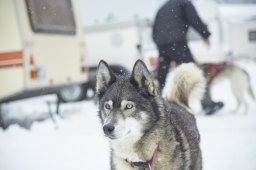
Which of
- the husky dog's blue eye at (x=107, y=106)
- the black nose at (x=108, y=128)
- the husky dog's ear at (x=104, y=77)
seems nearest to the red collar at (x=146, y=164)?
the black nose at (x=108, y=128)

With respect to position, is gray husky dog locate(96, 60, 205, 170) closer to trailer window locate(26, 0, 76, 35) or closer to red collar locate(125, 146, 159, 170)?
red collar locate(125, 146, 159, 170)

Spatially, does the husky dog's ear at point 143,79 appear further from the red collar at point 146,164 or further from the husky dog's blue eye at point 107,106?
the red collar at point 146,164

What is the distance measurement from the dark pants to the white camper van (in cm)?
165

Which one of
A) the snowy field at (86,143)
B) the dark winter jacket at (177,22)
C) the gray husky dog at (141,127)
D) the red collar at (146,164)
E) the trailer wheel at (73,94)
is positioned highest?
the dark winter jacket at (177,22)

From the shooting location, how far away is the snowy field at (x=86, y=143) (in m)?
3.86

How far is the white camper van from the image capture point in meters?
5.82

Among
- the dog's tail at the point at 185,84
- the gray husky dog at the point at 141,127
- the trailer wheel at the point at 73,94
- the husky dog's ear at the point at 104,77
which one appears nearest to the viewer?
the gray husky dog at the point at 141,127

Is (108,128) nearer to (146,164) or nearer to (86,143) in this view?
(146,164)

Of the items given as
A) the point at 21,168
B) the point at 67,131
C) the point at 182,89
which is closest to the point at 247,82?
the point at 67,131

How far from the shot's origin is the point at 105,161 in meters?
4.04

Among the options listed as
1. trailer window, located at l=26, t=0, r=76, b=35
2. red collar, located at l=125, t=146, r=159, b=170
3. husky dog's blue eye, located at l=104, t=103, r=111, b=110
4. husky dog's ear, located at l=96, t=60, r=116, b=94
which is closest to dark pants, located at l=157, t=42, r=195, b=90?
trailer window, located at l=26, t=0, r=76, b=35

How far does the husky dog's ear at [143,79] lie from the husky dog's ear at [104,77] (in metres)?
0.18

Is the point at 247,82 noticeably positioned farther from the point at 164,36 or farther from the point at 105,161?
the point at 105,161

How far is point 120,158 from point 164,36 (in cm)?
241
